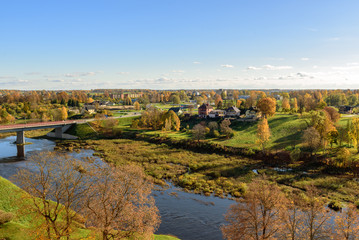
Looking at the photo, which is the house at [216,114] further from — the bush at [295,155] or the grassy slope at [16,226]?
the grassy slope at [16,226]

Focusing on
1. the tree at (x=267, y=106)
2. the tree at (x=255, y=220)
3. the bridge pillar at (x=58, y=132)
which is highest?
the tree at (x=267, y=106)

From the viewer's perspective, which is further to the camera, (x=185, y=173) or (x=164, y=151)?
(x=164, y=151)

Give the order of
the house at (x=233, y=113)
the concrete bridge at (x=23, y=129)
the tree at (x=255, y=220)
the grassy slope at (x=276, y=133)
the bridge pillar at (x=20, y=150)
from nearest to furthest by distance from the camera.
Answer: the tree at (x=255, y=220), the bridge pillar at (x=20, y=150), the grassy slope at (x=276, y=133), the concrete bridge at (x=23, y=129), the house at (x=233, y=113)

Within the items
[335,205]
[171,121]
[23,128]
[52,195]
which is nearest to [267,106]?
[171,121]

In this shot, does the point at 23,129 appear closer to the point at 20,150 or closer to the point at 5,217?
the point at 20,150

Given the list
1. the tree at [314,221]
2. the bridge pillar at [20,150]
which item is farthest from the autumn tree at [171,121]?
the tree at [314,221]

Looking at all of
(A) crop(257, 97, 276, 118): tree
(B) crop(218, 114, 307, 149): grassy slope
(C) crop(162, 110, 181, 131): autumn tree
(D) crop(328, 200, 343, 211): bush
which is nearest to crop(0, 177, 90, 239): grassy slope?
(D) crop(328, 200, 343, 211): bush

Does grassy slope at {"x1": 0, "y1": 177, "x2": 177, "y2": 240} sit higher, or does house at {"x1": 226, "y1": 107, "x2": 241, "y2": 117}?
house at {"x1": 226, "y1": 107, "x2": 241, "y2": 117}

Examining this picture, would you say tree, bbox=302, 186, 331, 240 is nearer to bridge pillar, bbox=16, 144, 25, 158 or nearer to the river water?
the river water

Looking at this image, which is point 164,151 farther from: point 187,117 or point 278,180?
point 187,117

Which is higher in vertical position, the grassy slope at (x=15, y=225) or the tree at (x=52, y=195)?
the tree at (x=52, y=195)

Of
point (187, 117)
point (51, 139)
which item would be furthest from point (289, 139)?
point (51, 139)
